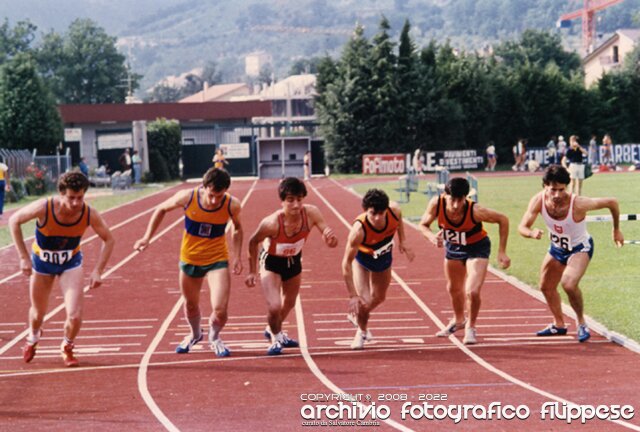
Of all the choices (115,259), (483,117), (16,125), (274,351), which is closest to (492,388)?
(274,351)

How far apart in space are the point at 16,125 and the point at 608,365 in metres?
46.1

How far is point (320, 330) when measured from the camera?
12.1 m

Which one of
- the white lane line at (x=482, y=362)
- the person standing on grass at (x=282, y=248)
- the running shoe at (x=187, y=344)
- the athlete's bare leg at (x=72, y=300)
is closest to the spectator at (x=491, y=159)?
the white lane line at (x=482, y=362)

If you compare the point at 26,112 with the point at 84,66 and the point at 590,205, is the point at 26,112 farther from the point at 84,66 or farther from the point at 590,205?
the point at 84,66

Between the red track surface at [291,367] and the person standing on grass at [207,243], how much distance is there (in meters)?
0.47

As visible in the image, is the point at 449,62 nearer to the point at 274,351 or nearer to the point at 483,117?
the point at 483,117

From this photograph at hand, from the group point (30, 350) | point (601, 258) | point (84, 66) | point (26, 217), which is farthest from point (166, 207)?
point (84, 66)

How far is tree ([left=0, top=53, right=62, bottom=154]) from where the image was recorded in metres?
51.9

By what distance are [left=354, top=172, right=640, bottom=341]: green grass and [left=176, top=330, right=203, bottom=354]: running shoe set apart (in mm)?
4278

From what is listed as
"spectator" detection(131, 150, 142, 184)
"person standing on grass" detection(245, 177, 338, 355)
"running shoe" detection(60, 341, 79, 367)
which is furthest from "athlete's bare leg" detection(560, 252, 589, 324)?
"spectator" detection(131, 150, 142, 184)

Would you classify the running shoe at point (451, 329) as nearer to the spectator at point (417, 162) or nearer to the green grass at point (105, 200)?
the green grass at point (105, 200)

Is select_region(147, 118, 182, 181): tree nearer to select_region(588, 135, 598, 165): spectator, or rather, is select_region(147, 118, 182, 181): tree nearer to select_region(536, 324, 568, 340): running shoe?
select_region(588, 135, 598, 165): spectator

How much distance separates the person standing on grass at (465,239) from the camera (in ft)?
35.5

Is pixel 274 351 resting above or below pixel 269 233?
below
